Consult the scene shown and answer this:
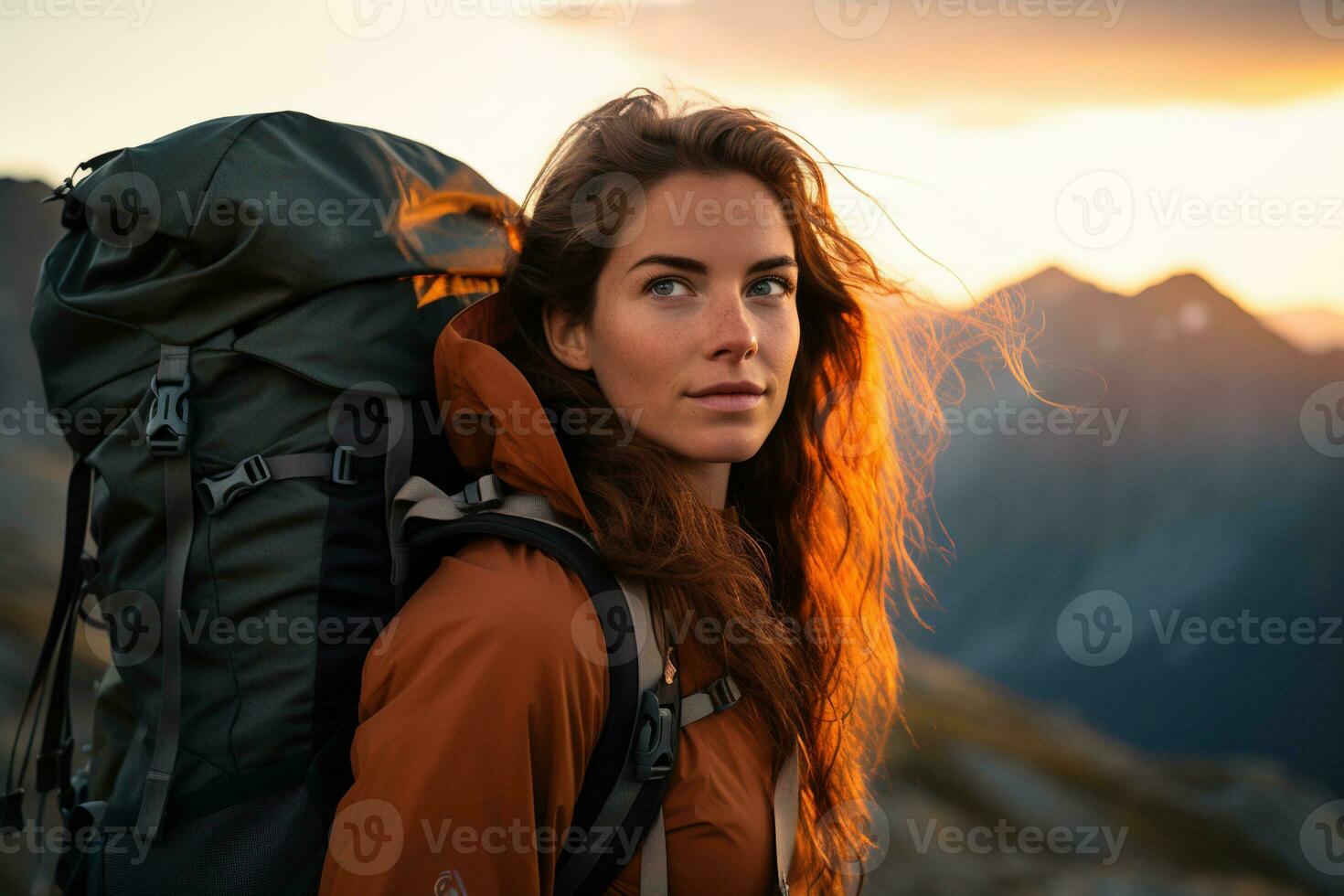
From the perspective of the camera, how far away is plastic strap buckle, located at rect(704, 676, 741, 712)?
6.19ft

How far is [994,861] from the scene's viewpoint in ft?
25.4

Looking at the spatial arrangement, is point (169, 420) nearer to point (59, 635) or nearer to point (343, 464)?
point (343, 464)

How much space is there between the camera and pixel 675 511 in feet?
6.46

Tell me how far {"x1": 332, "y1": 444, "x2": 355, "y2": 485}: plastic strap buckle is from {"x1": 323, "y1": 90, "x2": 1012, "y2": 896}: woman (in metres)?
0.23

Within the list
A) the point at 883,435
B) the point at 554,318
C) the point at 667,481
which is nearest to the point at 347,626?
the point at 667,481

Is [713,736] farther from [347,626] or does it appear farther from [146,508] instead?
[146,508]

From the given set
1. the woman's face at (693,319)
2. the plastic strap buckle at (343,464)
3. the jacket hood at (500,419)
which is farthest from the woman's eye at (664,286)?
the plastic strap buckle at (343,464)

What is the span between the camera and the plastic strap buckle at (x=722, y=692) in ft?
6.19

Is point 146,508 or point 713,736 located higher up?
point 146,508

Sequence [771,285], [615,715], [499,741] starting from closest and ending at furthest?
[499,741] < [615,715] < [771,285]

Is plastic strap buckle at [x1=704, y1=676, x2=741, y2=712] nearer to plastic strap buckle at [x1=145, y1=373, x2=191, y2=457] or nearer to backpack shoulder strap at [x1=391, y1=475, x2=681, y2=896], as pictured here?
backpack shoulder strap at [x1=391, y1=475, x2=681, y2=896]

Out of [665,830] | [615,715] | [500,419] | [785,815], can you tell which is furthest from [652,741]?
[500,419]

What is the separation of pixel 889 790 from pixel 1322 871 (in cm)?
397

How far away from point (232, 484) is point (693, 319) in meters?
0.98
